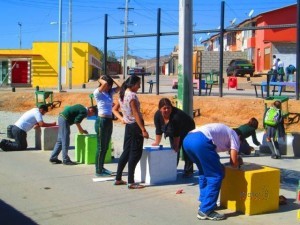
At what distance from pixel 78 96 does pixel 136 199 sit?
57.2ft

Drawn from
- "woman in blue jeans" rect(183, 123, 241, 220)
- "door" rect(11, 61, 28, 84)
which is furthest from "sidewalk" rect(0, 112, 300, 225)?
"door" rect(11, 61, 28, 84)

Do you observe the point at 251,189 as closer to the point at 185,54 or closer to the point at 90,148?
the point at 90,148

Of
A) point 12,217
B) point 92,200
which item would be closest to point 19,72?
point 92,200

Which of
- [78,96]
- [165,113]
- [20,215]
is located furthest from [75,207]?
[78,96]

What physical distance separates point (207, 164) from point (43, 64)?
48233 millimetres

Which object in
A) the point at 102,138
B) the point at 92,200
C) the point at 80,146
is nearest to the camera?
the point at 92,200

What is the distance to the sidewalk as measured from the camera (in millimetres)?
6328

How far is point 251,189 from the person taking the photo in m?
6.44

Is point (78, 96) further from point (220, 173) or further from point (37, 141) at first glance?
point (220, 173)

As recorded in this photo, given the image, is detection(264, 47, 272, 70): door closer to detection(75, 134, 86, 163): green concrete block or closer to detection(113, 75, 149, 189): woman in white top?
detection(75, 134, 86, 163): green concrete block

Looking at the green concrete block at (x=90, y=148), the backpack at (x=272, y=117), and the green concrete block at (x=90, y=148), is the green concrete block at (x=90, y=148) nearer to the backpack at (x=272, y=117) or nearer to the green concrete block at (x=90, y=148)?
the green concrete block at (x=90, y=148)

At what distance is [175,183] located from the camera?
27.7 feet

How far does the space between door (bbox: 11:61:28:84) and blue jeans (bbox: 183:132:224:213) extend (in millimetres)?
43937

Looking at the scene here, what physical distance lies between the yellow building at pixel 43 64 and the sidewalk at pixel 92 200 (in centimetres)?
4002
